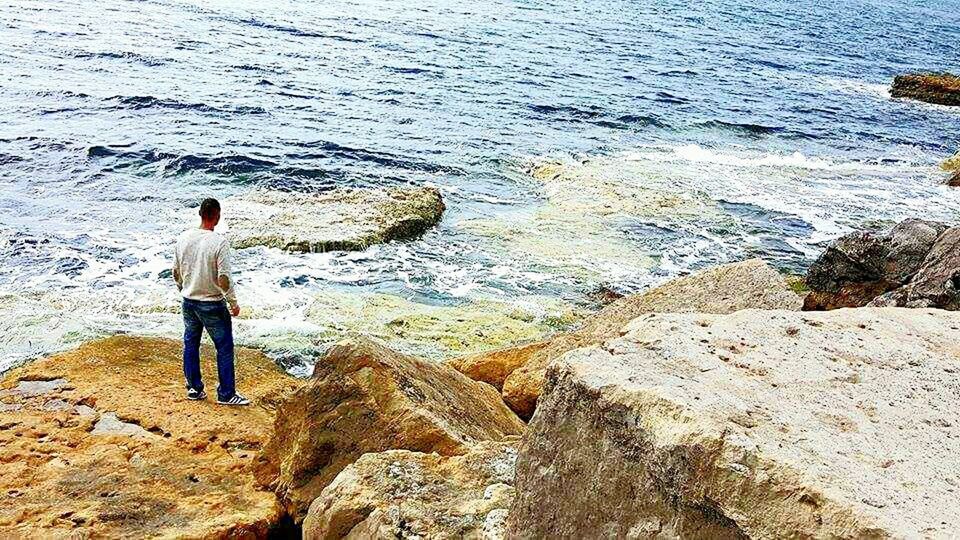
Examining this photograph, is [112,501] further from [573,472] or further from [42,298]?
[42,298]

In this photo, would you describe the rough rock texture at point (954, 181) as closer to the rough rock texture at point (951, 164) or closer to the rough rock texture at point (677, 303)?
the rough rock texture at point (951, 164)

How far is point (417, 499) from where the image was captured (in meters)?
4.77

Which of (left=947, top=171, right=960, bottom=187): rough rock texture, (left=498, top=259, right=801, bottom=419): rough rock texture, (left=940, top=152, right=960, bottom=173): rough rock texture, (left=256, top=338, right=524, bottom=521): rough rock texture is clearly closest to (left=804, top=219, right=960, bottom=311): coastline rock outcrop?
(left=498, top=259, right=801, bottom=419): rough rock texture

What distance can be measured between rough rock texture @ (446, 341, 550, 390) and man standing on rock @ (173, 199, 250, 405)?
2.59 meters

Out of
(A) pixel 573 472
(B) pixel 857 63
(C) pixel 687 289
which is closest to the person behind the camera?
(A) pixel 573 472

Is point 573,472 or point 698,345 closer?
point 573,472

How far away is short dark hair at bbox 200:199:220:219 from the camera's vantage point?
8.01 metres

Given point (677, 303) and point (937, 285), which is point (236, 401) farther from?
point (937, 285)

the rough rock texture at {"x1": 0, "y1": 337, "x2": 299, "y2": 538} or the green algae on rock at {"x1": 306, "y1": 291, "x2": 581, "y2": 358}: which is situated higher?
the rough rock texture at {"x1": 0, "y1": 337, "x2": 299, "y2": 538}

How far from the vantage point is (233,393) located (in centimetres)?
852

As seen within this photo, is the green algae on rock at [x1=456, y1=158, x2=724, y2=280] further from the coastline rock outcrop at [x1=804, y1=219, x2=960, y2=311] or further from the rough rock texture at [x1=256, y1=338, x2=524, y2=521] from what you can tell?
the rough rock texture at [x1=256, y1=338, x2=524, y2=521]

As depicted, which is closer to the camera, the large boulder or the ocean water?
the large boulder

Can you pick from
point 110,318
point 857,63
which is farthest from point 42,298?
point 857,63

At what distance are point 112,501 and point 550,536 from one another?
3593mm
